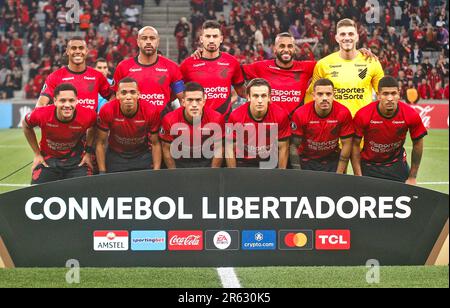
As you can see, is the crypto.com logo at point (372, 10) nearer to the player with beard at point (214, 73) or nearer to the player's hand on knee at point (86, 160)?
the player with beard at point (214, 73)

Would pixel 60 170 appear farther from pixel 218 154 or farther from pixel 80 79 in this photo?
pixel 218 154

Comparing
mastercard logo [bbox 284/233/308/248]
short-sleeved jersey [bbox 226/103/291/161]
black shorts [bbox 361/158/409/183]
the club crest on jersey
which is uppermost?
the club crest on jersey

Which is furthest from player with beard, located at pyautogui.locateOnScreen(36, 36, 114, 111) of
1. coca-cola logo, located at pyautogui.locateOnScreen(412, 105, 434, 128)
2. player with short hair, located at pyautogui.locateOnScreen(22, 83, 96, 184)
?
coca-cola logo, located at pyautogui.locateOnScreen(412, 105, 434, 128)

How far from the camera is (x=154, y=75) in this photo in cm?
776

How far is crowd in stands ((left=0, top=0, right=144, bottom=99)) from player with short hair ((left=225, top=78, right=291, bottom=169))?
5842 mm

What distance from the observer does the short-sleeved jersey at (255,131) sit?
7223mm

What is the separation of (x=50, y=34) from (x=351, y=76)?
28.2 feet

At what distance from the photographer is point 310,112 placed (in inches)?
293

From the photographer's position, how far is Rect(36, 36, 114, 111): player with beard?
7.82 meters

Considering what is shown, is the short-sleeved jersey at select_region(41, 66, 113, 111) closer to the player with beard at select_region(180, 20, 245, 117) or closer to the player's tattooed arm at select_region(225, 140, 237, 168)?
the player with beard at select_region(180, 20, 245, 117)

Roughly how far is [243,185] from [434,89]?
8618mm

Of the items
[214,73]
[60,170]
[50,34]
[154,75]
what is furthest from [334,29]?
[50,34]

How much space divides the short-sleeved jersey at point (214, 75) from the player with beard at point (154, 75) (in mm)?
126
